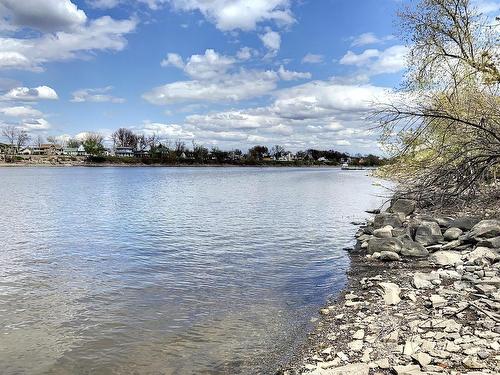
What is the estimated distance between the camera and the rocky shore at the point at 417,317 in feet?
24.1

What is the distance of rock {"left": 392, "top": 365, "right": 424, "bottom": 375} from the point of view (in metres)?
6.88

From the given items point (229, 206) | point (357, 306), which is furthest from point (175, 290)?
point (229, 206)

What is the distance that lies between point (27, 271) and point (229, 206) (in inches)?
1047

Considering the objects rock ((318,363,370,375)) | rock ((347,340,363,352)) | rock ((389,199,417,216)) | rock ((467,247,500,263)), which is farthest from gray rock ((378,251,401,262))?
rock ((389,199,417,216))

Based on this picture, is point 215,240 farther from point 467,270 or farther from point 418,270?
point 467,270

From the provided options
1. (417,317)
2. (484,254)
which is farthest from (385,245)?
(417,317)

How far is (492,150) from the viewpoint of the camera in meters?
12.4

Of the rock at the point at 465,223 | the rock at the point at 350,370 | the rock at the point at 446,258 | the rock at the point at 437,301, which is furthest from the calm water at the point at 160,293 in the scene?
the rock at the point at 465,223

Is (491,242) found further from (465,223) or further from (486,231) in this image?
(465,223)

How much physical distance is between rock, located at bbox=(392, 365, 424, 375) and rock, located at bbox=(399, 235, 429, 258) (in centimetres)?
1102

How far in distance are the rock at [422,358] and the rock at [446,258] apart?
311 inches

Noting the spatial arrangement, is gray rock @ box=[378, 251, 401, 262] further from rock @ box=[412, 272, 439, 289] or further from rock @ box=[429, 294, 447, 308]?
rock @ box=[429, 294, 447, 308]

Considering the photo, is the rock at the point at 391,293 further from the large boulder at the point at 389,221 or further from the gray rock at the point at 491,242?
the large boulder at the point at 389,221

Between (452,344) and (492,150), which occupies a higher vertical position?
(492,150)
